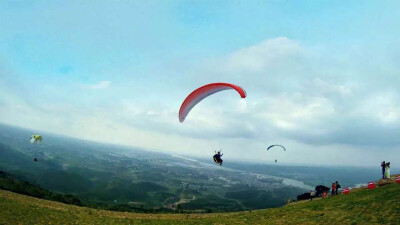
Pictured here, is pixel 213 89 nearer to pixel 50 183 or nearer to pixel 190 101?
pixel 190 101

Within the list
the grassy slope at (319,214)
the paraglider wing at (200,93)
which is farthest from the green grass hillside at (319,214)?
the paraglider wing at (200,93)

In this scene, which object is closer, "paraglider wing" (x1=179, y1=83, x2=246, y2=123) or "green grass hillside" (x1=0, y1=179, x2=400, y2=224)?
"green grass hillside" (x1=0, y1=179, x2=400, y2=224)

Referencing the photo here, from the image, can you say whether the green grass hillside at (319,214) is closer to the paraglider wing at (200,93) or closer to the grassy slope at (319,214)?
the grassy slope at (319,214)

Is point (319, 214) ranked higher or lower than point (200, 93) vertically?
lower

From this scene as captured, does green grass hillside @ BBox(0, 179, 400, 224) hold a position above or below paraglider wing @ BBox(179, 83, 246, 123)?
below

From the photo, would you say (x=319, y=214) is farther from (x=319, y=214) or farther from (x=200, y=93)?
(x=200, y=93)

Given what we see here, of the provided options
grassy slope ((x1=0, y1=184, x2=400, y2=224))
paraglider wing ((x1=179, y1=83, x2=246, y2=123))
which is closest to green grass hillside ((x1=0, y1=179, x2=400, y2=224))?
grassy slope ((x1=0, y1=184, x2=400, y2=224))

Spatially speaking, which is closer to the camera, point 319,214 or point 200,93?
point 319,214

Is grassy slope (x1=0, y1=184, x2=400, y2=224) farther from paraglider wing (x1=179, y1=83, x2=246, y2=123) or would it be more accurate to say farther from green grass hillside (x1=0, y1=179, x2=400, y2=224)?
paraglider wing (x1=179, y1=83, x2=246, y2=123)

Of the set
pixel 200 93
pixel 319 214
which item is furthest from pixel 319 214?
pixel 200 93
